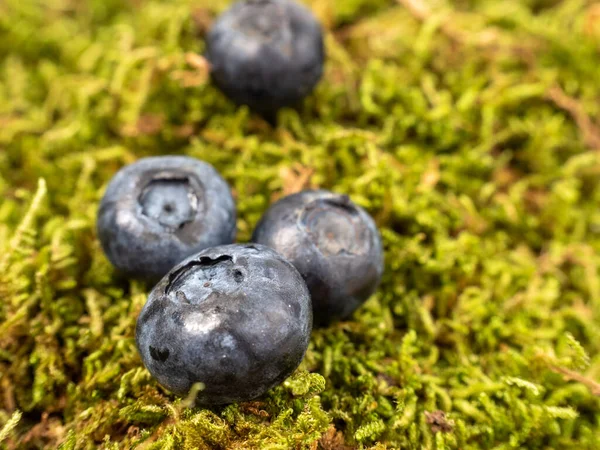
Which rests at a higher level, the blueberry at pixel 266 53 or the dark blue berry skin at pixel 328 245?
the blueberry at pixel 266 53

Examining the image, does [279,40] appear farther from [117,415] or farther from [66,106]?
[117,415]

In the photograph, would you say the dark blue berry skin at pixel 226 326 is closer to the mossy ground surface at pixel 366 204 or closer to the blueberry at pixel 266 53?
the mossy ground surface at pixel 366 204

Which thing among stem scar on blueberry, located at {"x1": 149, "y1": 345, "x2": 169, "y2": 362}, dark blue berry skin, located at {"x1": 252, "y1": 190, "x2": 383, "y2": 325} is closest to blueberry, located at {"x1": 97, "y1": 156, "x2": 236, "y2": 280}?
dark blue berry skin, located at {"x1": 252, "y1": 190, "x2": 383, "y2": 325}

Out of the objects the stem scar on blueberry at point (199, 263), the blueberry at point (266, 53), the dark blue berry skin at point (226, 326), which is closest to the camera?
the dark blue berry skin at point (226, 326)

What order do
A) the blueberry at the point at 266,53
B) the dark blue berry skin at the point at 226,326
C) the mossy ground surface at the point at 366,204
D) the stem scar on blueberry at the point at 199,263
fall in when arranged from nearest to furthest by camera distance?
the dark blue berry skin at the point at 226,326 < the stem scar on blueberry at the point at 199,263 < the mossy ground surface at the point at 366,204 < the blueberry at the point at 266,53

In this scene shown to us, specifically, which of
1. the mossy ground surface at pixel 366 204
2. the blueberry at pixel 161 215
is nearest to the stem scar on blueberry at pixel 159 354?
the mossy ground surface at pixel 366 204

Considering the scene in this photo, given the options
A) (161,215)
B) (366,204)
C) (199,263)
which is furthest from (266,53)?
(199,263)

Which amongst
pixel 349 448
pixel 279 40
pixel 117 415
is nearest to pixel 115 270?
pixel 117 415

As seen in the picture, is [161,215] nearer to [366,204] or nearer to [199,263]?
[199,263]
